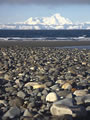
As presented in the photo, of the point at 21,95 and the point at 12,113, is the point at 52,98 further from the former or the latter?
the point at 12,113

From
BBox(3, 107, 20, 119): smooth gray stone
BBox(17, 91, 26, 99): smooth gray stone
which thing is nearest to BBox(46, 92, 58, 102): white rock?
BBox(17, 91, 26, 99): smooth gray stone

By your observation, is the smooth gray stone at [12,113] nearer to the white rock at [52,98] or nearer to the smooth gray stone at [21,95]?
the white rock at [52,98]

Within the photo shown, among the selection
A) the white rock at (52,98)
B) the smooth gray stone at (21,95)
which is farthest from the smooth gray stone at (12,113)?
the smooth gray stone at (21,95)

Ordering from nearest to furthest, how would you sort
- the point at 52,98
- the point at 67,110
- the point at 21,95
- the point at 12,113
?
the point at 67,110
the point at 12,113
the point at 52,98
the point at 21,95

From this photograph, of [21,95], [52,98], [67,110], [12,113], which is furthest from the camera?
[21,95]

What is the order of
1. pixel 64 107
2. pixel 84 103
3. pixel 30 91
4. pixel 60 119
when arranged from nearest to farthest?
pixel 60 119, pixel 64 107, pixel 84 103, pixel 30 91

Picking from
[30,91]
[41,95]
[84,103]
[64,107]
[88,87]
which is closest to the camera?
[64,107]

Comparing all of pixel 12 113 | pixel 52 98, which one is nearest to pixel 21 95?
pixel 52 98

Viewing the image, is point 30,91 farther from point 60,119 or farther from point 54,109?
point 60,119

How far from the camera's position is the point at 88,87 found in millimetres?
5852

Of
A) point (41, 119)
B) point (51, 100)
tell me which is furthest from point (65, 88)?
point (41, 119)

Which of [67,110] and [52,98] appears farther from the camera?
[52,98]

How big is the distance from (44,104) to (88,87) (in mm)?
1507

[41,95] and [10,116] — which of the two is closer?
[10,116]
